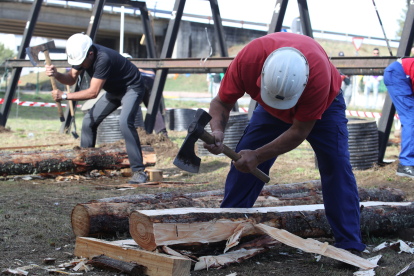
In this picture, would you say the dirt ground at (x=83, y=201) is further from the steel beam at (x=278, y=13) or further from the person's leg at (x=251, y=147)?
the steel beam at (x=278, y=13)

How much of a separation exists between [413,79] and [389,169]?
4.45 ft

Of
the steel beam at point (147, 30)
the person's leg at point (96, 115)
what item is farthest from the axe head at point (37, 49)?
the steel beam at point (147, 30)

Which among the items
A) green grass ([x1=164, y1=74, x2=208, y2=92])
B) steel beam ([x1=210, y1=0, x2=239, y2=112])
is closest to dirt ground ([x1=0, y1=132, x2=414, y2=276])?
steel beam ([x1=210, y1=0, x2=239, y2=112])

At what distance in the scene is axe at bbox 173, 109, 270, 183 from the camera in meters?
2.56

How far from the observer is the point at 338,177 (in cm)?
282

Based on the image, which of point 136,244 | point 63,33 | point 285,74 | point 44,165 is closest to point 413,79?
point 285,74

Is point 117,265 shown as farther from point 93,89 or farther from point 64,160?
point 64,160

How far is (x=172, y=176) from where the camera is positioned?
245 inches

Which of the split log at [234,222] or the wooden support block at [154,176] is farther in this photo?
the wooden support block at [154,176]

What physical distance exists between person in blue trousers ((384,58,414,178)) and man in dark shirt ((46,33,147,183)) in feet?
11.5

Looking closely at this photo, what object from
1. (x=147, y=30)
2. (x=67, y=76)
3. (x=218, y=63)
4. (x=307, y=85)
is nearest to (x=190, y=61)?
(x=218, y=63)

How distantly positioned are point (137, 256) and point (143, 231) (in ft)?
0.50

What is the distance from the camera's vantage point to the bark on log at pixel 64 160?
5445mm

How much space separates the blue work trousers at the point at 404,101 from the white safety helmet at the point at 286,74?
3850 millimetres
